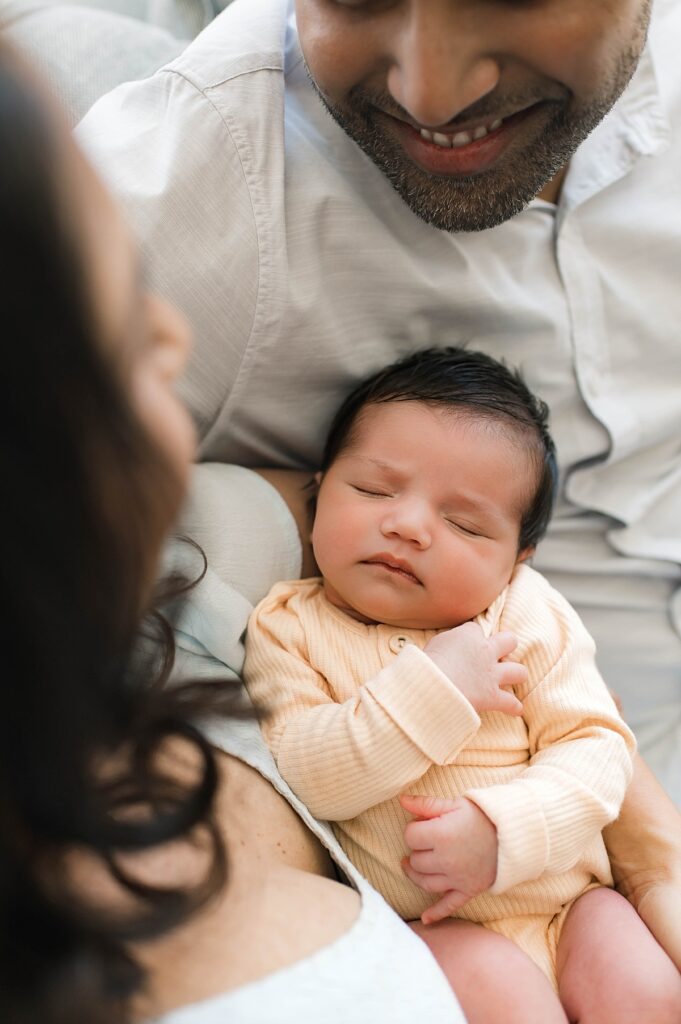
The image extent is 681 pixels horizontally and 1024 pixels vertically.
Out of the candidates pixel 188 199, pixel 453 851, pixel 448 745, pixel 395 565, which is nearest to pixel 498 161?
pixel 188 199

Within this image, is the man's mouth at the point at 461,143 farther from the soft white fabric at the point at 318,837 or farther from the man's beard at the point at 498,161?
the soft white fabric at the point at 318,837

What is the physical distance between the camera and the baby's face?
4.08ft

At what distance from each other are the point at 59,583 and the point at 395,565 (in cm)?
69

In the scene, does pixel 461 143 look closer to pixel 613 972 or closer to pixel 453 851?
pixel 453 851

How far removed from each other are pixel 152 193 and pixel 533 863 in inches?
37.1

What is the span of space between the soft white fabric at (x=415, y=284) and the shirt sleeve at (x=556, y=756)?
0.34m

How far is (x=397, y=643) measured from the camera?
1260mm

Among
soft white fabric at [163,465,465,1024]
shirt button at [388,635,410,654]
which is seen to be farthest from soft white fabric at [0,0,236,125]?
shirt button at [388,635,410,654]

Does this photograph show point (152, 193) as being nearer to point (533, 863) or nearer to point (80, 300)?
point (80, 300)

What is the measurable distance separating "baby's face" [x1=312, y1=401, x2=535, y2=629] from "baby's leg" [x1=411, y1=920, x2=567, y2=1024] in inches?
15.6

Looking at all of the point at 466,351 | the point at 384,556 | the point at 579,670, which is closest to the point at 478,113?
the point at 466,351

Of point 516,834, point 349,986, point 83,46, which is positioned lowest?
point 516,834

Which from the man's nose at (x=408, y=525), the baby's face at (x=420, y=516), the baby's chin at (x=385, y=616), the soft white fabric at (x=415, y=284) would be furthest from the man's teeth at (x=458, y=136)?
the baby's chin at (x=385, y=616)

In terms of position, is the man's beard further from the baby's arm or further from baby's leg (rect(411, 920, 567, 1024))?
baby's leg (rect(411, 920, 567, 1024))
